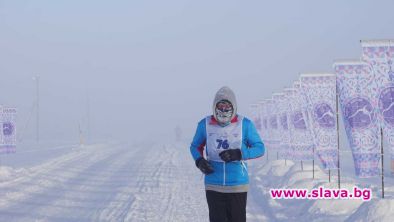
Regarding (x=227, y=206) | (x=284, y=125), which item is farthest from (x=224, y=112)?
(x=284, y=125)

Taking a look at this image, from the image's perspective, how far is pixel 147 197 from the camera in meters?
12.7

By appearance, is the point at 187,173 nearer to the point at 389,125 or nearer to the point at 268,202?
the point at 268,202

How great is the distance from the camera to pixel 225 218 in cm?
411

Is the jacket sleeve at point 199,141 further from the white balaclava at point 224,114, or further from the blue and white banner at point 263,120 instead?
the blue and white banner at point 263,120

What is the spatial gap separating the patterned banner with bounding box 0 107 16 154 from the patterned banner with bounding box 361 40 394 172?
1674 centimetres

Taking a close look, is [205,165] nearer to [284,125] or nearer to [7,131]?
[284,125]

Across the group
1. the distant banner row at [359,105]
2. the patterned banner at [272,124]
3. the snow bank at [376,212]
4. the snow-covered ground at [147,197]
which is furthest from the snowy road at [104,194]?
the patterned banner at [272,124]

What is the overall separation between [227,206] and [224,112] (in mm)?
801

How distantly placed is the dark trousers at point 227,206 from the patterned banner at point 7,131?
745 inches

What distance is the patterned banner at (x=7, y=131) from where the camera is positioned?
21.3m

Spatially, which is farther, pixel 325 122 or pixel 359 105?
pixel 325 122

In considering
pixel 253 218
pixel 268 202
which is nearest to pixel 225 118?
pixel 253 218

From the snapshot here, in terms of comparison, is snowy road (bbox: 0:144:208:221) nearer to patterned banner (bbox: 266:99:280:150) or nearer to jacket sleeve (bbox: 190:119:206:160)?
patterned banner (bbox: 266:99:280:150)

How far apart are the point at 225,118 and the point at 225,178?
504mm
